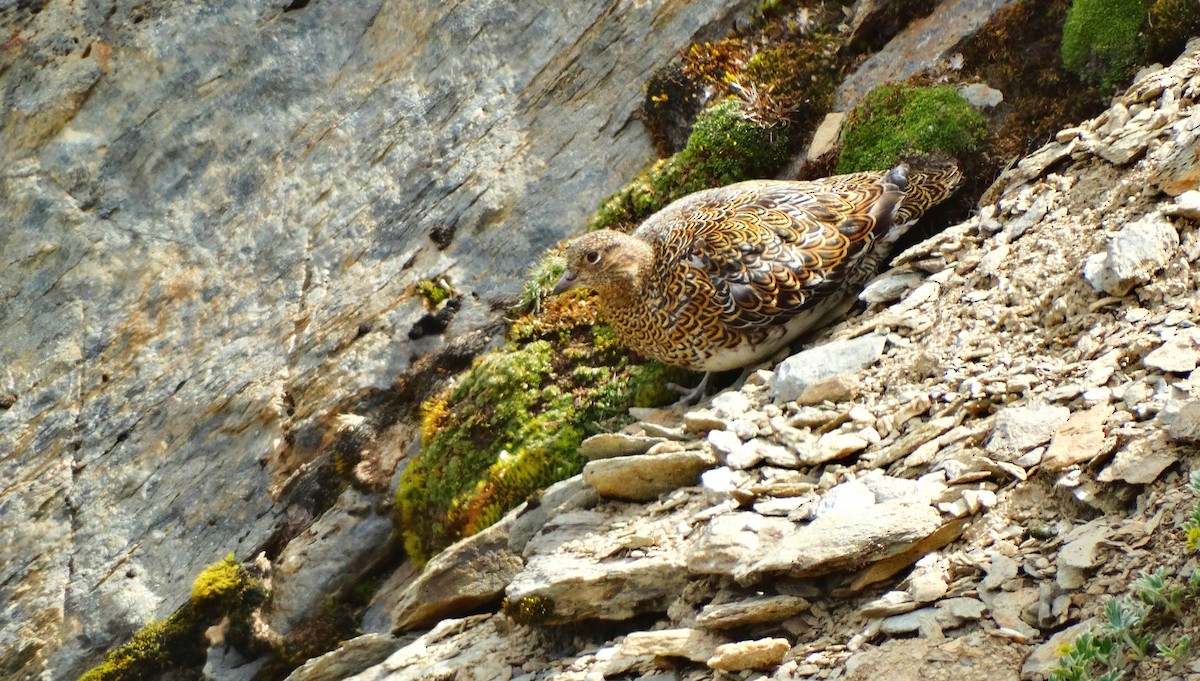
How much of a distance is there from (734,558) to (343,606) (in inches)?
227

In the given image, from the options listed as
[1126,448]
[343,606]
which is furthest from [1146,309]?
[343,606]

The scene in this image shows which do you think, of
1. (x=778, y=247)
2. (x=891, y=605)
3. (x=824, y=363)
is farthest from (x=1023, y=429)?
(x=778, y=247)

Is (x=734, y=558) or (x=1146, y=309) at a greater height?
(x=734, y=558)

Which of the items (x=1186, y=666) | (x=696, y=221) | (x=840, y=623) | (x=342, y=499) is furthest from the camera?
(x=342, y=499)

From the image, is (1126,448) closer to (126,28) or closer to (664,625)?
(664,625)

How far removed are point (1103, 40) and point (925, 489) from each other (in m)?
5.53

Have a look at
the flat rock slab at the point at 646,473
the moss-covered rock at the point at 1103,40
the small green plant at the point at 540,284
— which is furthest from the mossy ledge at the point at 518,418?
the moss-covered rock at the point at 1103,40

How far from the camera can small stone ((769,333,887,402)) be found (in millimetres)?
8172

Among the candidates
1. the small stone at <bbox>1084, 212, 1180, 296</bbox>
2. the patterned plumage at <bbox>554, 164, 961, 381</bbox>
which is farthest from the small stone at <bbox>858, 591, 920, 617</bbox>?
the patterned plumage at <bbox>554, 164, 961, 381</bbox>

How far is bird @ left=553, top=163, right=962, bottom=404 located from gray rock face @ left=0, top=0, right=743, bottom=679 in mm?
3097

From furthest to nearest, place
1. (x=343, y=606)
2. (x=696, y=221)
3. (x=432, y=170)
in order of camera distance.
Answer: (x=432, y=170) → (x=343, y=606) → (x=696, y=221)

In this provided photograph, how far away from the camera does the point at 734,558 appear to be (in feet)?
21.7

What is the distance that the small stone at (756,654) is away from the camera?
6020 mm

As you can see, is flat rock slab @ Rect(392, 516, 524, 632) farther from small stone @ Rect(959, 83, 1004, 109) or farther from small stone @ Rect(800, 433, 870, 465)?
small stone @ Rect(959, 83, 1004, 109)
